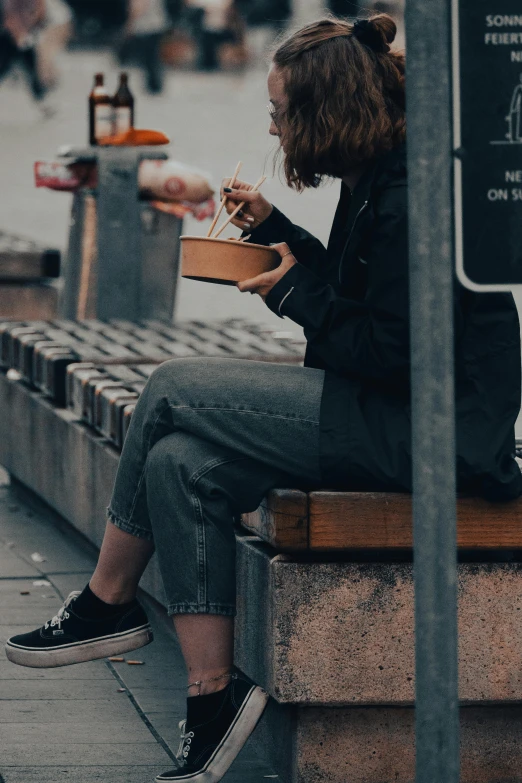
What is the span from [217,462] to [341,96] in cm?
74

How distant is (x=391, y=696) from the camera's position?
3.25 metres

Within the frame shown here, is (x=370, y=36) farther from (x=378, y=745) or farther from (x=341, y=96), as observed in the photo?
(x=378, y=745)

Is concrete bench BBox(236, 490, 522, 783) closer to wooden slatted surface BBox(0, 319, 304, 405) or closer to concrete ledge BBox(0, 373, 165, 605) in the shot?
Answer: concrete ledge BBox(0, 373, 165, 605)

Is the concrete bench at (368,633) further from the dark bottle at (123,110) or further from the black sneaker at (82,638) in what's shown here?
the dark bottle at (123,110)

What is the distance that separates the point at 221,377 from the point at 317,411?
0.68 ft

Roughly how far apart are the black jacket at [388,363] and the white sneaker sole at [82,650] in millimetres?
557

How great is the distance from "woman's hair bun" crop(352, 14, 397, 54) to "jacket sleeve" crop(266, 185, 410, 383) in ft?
1.04

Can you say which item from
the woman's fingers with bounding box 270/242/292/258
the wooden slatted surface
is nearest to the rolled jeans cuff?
the woman's fingers with bounding box 270/242/292/258

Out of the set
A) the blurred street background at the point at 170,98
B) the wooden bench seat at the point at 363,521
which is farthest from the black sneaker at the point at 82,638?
the blurred street background at the point at 170,98

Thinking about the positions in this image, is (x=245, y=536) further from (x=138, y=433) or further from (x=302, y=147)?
(x=302, y=147)

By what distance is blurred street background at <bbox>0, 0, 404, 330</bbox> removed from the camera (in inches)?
687

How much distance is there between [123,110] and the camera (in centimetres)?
780

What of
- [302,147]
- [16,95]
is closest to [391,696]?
[302,147]

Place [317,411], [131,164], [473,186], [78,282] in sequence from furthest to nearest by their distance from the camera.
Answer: [78,282] < [131,164] < [317,411] < [473,186]
